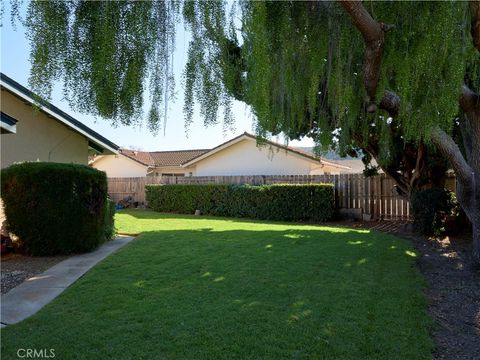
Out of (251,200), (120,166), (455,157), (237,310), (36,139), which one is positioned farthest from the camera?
(120,166)

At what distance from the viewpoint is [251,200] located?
17359mm

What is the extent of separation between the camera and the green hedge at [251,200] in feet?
52.2

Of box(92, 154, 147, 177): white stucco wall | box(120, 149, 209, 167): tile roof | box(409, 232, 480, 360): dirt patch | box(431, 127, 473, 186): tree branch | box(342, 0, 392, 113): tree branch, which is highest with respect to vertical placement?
box(120, 149, 209, 167): tile roof

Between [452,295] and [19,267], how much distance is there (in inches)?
291

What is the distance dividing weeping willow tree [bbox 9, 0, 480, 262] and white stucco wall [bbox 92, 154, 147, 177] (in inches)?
1093

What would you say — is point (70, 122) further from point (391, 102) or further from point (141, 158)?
point (141, 158)

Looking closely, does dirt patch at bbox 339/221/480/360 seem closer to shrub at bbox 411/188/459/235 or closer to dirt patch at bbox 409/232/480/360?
dirt patch at bbox 409/232/480/360

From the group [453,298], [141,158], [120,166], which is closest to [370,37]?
[453,298]

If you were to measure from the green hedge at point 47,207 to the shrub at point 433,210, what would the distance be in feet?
30.6

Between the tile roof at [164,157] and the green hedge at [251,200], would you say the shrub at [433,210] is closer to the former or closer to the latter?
the green hedge at [251,200]

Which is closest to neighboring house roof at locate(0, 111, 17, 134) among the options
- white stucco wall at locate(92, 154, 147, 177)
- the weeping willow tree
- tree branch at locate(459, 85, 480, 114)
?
the weeping willow tree

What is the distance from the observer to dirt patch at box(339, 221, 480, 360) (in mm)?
3975

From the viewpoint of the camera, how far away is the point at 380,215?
15938mm

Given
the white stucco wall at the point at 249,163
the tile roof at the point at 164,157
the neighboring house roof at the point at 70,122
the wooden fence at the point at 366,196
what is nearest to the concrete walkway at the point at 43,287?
the neighboring house roof at the point at 70,122
